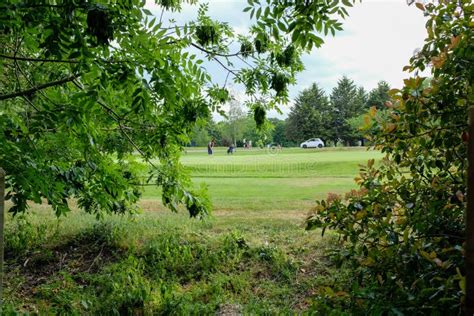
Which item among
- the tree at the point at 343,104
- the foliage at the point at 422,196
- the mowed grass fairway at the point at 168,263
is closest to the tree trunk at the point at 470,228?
the foliage at the point at 422,196

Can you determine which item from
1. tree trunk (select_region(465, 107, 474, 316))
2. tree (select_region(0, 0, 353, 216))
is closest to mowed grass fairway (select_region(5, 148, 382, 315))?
tree (select_region(0, 0, 353, 216))

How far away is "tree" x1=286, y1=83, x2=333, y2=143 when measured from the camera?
2180 cm

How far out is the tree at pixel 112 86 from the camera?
7.22 feet

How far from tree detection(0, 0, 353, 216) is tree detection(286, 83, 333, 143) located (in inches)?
676

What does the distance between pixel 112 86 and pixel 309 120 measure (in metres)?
21.7

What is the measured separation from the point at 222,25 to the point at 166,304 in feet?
8.86

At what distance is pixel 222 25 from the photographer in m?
4.14

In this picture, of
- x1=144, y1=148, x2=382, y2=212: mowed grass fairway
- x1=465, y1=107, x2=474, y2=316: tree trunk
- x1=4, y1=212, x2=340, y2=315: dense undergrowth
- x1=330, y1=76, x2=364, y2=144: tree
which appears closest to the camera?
x1=465, y1=107, x2=474, y2=316: tree trunk

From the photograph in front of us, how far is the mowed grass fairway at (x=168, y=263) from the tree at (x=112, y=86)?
2.56 ft

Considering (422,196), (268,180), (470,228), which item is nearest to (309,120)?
(268,180)

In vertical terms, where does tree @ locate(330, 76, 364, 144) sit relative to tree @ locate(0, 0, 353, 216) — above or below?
above

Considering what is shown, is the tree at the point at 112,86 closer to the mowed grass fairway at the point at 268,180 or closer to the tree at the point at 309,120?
the mowed grass fairway at the point at 268,180

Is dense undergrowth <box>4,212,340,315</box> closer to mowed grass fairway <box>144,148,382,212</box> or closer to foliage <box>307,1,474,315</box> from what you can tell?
mowed grass fairway <box>144,148,382,212</box>

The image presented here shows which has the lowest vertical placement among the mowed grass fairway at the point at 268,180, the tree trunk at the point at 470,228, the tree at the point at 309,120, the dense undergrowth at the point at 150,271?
the dense undergrowth at the point at 150,271
